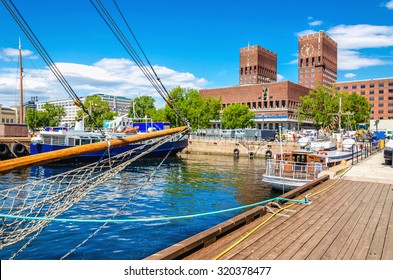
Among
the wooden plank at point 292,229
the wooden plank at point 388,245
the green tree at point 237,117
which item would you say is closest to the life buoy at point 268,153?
the green tree at point 237,117

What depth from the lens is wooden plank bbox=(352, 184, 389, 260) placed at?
6.76m

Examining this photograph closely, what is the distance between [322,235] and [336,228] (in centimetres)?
89

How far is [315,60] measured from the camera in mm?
153625

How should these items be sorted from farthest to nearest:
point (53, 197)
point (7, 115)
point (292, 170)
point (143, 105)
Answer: point (7, 115) < point (143, 105) < point (292, 170) < point (53, 197)

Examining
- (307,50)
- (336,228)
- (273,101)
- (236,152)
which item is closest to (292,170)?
(336,228)

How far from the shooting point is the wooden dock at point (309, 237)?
6562 millimetres

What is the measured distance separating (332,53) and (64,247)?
177 m

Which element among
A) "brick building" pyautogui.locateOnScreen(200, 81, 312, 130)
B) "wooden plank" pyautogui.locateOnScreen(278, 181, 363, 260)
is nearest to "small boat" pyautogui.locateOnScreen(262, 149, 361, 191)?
"wooden plank" pyautogui.locateOnScreen(278, 181, 363, 260)

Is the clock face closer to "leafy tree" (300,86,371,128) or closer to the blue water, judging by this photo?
"leafy tree" (300,86,371,128)

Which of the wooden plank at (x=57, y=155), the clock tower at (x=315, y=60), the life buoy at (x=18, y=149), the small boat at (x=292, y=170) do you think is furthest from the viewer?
the clock tower at (x=315, y=60)

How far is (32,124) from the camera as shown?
112500 millimetres

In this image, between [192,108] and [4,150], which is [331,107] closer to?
[192,108]

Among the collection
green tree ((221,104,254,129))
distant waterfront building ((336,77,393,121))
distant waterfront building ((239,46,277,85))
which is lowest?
green tree ((221,104,254,129))

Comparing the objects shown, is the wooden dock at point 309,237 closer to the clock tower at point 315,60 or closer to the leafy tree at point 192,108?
the leafy tree at point 192,108
